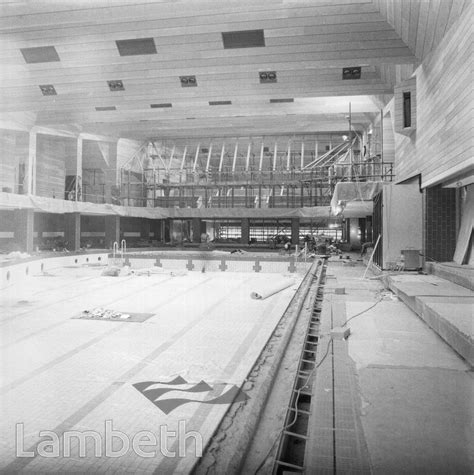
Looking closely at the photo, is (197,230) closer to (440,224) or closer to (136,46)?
(136,46)

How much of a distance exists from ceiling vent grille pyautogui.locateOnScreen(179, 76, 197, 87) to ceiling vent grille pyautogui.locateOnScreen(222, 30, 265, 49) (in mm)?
2066

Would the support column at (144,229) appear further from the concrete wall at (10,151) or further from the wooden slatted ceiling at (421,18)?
the wooden slatted ceiling at (421,18)

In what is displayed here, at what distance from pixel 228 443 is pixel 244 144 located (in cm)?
2633

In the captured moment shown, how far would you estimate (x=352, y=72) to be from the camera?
11102mm

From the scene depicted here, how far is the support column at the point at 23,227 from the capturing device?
16625mm

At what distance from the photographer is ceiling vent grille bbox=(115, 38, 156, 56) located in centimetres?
972

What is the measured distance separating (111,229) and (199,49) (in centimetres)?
1438

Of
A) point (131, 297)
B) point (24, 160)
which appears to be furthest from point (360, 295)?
point (24, 160)

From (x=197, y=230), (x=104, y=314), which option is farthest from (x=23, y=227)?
(x=104, y=314)

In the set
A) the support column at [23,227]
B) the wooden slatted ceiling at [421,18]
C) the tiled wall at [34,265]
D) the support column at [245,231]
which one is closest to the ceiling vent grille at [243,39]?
the wooden slatted ceiling at [421,18]

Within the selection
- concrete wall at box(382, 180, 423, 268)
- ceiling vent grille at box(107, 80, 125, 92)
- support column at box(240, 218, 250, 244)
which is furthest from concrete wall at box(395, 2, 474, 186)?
support column at box(240, 218, 250, 244)

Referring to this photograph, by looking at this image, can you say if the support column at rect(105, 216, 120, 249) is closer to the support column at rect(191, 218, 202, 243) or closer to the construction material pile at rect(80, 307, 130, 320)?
the support column at rect(191, 218, 202, 243)

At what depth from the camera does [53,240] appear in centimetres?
2088

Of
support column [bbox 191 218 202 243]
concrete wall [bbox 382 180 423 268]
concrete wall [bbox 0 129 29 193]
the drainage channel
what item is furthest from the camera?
support column [bbox 191 218 202 243]
